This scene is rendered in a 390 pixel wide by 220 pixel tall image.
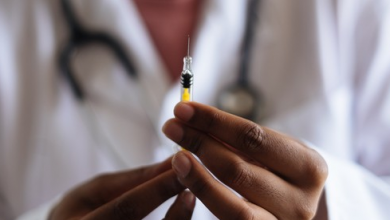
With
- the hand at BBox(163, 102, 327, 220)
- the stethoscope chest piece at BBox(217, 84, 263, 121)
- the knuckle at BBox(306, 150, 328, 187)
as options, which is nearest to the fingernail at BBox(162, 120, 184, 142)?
the hand at BBox(163, 102, 327, 220)

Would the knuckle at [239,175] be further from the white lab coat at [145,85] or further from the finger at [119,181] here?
the white lab coat at [145,85]

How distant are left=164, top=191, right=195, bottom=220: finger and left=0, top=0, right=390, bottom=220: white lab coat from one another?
0.22 meters

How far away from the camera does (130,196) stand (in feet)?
1.21

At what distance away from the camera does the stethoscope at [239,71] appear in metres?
0.61

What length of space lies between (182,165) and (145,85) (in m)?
0.32

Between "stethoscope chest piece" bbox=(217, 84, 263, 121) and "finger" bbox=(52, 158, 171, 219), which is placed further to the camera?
"stethoscope chest piece" bbox=(217, 84, 263, 121)

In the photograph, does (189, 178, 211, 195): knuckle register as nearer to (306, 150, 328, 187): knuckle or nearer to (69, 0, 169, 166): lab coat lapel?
(306, 150, 328, 187): knuckle

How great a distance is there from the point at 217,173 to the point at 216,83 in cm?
30

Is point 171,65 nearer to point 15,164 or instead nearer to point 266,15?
point 266,15

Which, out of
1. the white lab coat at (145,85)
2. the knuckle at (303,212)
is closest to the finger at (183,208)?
the knuckle at (303,212)

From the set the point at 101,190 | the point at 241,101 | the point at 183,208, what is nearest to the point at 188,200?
the point at 183,208

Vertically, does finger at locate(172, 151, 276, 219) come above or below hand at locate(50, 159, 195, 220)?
above

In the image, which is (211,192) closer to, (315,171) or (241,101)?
(315,171)

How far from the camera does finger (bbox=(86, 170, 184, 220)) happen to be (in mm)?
369
